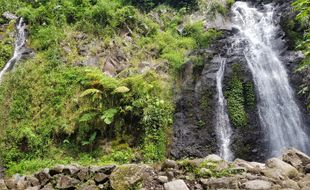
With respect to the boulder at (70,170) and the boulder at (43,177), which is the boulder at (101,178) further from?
the boulder at (43,177)

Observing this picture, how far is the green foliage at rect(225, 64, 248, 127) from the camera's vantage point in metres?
12.8

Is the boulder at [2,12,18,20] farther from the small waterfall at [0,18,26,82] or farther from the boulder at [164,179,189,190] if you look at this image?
the boulder at [164,179,189,190]

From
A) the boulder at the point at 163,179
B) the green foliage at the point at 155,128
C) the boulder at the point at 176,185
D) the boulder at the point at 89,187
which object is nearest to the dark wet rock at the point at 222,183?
the boulder at the point at 176,185

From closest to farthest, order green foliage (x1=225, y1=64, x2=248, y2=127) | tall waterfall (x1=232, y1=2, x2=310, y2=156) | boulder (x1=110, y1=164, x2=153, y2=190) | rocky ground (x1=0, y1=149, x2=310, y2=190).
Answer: rocky ground (x1=0, y1=149, x2=310, y2=190) < boulder (x1=110, y1=164, x2=153, y2=190) < tall waterfall (x1=232, y1=2, x2=310, y2=156) < green foliage (x1=225, y1=64, x2=248, y2=127)

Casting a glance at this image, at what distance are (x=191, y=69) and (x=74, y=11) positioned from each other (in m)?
7.28

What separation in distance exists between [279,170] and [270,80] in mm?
7464

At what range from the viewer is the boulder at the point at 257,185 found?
6.37 meters

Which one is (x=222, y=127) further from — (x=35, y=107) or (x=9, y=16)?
(x=9, y=16)

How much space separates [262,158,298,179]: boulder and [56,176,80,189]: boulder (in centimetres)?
411

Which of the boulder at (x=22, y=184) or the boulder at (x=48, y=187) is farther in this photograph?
the boulder at (x=22, y=184)

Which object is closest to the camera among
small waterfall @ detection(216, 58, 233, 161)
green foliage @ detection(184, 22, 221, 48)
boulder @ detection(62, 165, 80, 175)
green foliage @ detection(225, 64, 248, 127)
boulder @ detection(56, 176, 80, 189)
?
boulder @ detection(56, 176, 80, 189)

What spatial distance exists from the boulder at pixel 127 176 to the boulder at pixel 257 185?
208cm

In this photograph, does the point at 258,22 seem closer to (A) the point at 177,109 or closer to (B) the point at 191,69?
(B) the point at 191,69

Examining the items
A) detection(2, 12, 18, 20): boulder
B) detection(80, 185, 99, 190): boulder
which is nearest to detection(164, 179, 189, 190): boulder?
detection(80, 185, 99, 190): boulder
